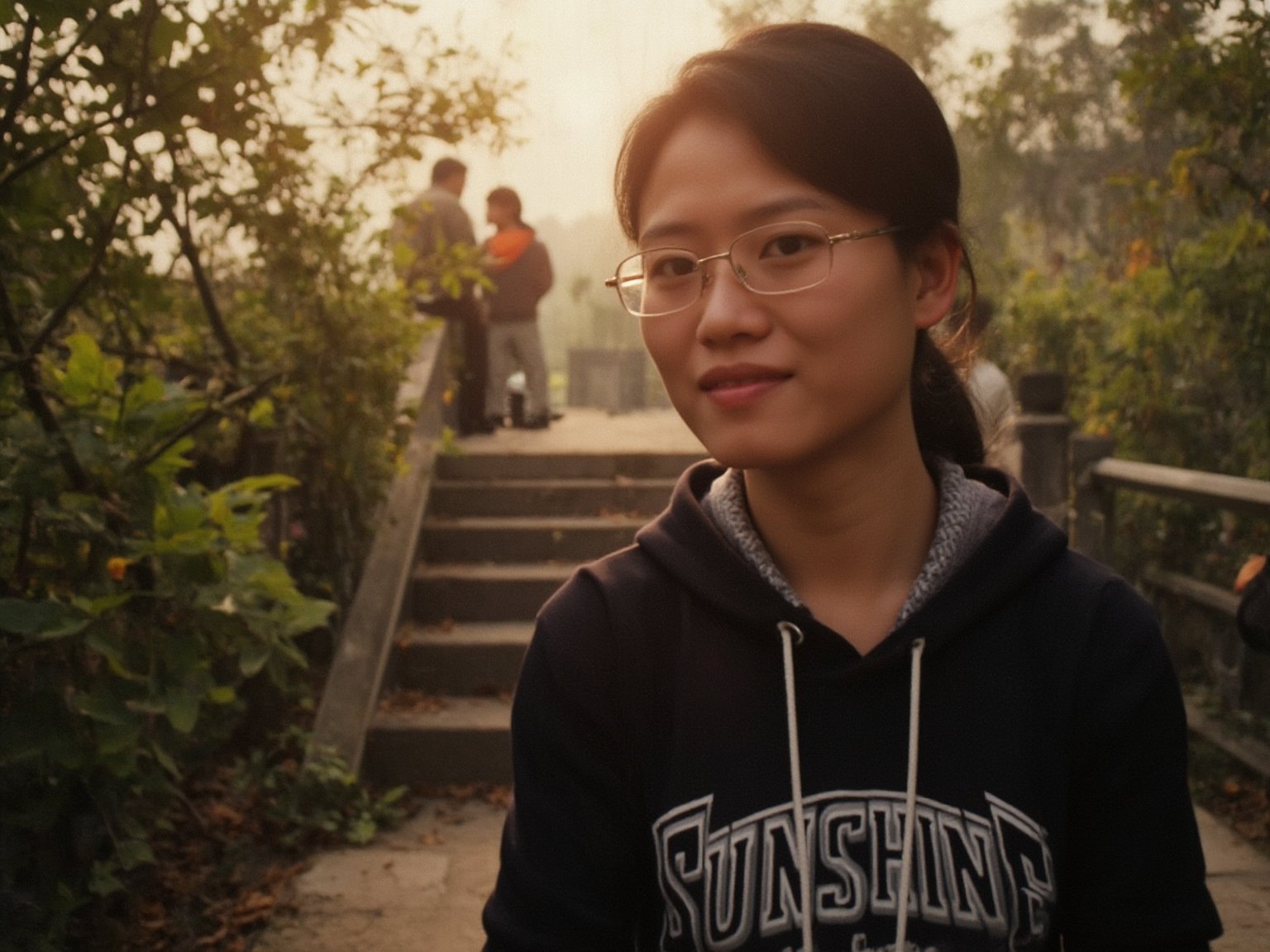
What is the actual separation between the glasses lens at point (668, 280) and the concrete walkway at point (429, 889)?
2.75 meters

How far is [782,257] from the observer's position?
142 centimetres

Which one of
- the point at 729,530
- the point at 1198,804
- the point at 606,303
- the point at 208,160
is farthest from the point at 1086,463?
the point at 606,303

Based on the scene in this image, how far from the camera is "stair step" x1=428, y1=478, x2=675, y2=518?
7.39m

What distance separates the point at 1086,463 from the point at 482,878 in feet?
11.5

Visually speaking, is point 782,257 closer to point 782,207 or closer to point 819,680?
point 782,207

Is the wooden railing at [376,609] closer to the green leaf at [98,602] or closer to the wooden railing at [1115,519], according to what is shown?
the green leaf at [98,602]

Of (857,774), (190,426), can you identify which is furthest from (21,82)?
(857,774)

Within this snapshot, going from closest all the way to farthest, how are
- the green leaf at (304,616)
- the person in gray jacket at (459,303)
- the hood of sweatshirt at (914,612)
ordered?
the hood of sweatshirt at (914,612) < the green leaf at (304,616) < the person in gray jacket at (459,303)

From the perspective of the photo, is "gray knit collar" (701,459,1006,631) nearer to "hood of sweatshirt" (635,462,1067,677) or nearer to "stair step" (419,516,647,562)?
"hood of sweatshirt" (635,462,1067,677)

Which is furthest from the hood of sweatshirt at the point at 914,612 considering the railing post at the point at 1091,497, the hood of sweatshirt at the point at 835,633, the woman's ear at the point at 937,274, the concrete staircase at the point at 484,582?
the railing post at the point at 1091,497

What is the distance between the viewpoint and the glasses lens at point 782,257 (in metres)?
1.41

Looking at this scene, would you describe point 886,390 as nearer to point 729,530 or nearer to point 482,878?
point 729,530

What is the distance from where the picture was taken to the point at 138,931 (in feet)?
11.7

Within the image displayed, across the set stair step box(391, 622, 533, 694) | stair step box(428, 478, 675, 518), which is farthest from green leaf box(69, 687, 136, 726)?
stair step box(428, 478, 675, 518)
